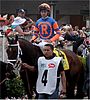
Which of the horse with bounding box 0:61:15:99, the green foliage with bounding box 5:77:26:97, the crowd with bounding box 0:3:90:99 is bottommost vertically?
the green foliage with bounding box 5:77:26:97

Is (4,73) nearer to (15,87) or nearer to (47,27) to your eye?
(15,87)

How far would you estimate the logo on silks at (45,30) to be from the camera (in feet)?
29.4

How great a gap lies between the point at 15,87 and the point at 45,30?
1.64m

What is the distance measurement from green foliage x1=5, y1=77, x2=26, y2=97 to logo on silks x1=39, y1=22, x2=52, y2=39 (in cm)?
131

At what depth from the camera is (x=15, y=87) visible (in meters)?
9.49

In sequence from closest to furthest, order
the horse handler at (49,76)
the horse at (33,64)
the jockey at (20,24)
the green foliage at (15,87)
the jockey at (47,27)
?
1. the horse handler at (49,76)
2. the horse at (33,64)
3. the jockey at (47,27)
4. the green foliage at (15,87)
5. the jockey at (20,24)

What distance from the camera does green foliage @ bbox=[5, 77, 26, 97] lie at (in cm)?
932

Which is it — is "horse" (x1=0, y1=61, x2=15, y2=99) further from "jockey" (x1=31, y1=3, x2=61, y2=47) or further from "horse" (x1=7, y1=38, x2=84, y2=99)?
"jockey" (x1=31, y1=3, x2=61, y2=47)

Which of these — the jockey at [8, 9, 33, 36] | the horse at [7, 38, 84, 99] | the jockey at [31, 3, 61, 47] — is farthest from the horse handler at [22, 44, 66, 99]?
the jockey at [8, 9, 33, 36]

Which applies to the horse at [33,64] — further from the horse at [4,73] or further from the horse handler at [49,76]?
the horse handler at [49,76]

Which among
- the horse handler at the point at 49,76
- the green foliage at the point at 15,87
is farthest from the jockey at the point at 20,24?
the horse handler at the point at 49,76

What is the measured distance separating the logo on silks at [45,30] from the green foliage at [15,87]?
131 centimetres

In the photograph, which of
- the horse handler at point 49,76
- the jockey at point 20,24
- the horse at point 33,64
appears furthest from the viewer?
the jockey at point 20,24

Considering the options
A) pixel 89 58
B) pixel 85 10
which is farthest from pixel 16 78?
pixel 85 10
